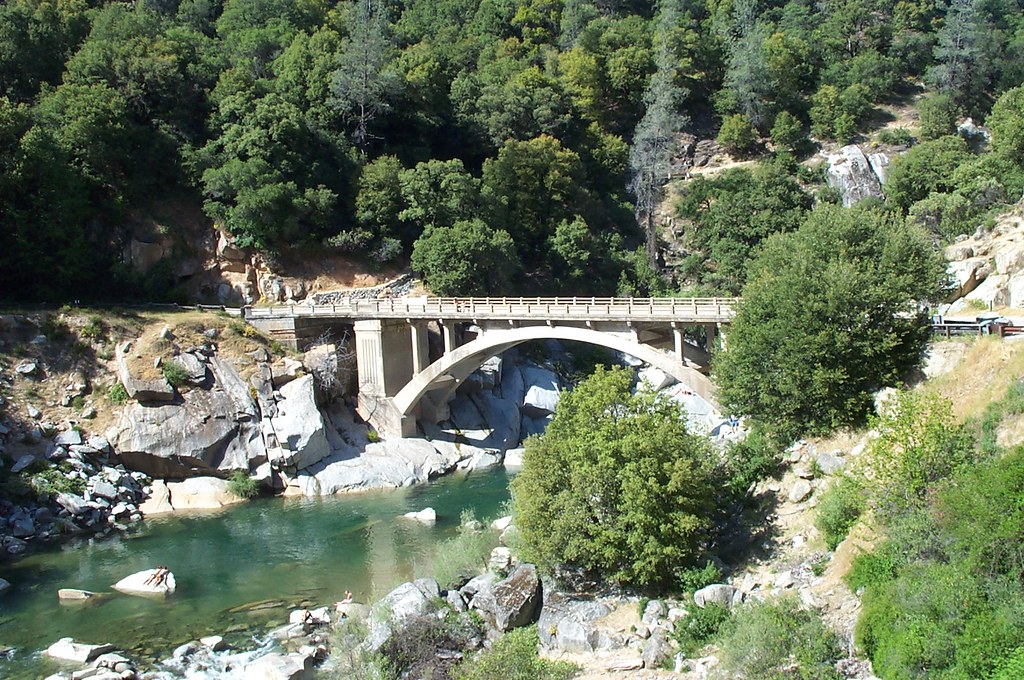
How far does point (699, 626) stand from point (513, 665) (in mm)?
4055

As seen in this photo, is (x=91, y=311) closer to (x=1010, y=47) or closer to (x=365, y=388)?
(x=365, y=388)

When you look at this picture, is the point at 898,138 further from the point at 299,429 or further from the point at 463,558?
the point at 463,558

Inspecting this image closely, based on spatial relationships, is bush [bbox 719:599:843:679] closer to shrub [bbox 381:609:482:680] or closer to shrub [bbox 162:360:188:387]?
shrub [bbox 381:609:482:680]

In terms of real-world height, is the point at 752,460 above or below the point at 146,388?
below

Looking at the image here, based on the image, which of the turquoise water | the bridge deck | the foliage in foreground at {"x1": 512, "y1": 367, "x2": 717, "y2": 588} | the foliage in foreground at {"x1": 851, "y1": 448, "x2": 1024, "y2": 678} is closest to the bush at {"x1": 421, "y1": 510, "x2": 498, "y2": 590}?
the turquoise water

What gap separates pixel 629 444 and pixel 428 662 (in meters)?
6.46

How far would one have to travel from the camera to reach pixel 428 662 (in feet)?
61.0

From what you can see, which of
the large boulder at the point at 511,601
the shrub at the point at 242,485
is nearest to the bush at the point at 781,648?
the large boulder at the point at 511,601

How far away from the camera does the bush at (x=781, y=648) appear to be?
15.4 metres

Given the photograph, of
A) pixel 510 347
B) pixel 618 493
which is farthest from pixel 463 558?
pixel 510 347

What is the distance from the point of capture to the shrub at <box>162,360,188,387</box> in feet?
115

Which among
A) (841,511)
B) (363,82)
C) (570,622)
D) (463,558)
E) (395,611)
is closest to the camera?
(841,511)

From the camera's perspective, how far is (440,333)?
44.1m

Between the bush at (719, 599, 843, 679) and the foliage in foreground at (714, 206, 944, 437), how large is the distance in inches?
291
